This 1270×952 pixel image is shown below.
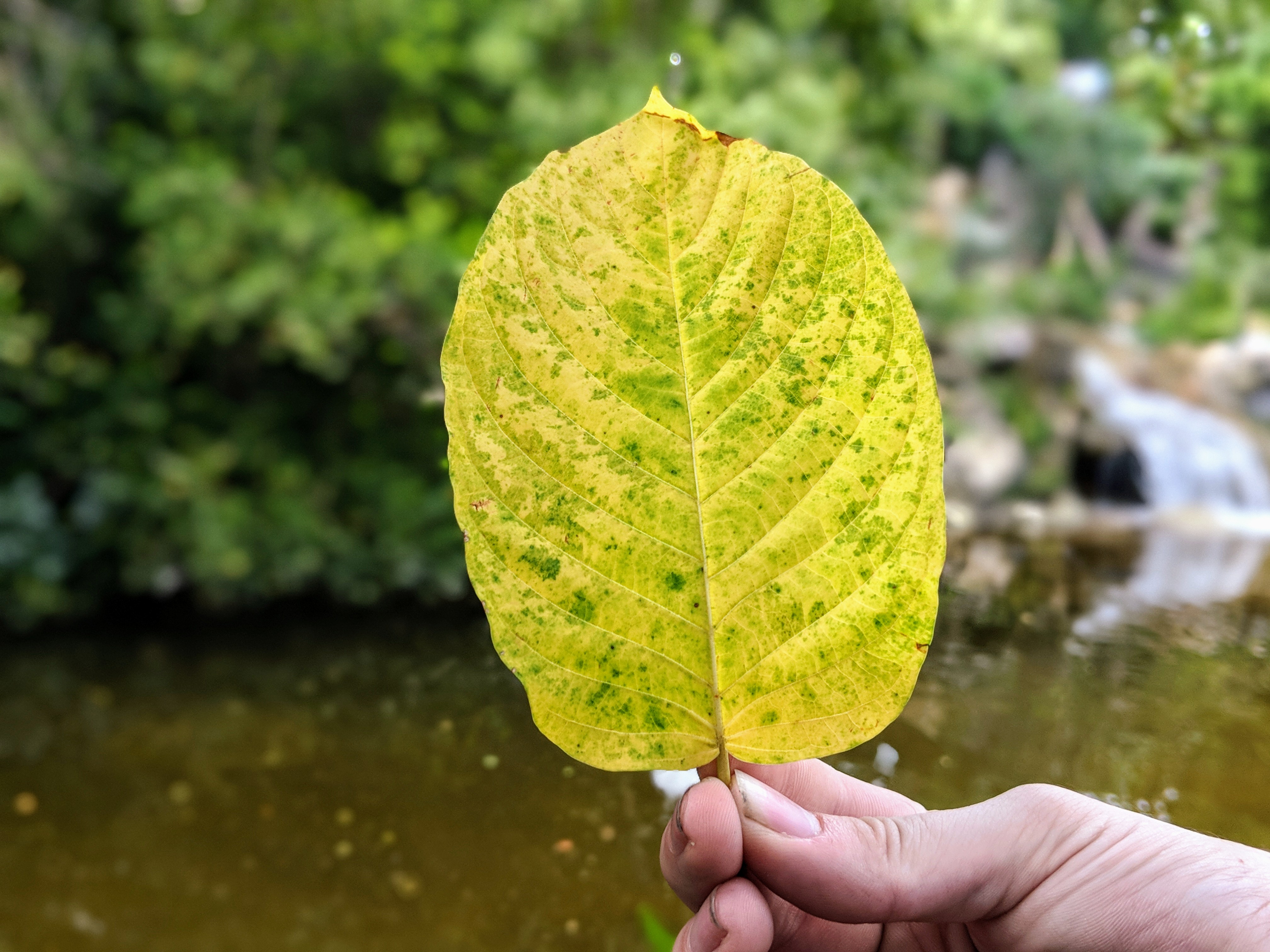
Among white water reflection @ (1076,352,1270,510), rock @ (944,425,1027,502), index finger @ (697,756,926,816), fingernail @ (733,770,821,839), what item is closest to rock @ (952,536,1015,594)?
index finger @ (697,756,926,816)

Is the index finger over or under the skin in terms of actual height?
under

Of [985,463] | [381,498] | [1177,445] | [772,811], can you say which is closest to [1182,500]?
[1177,445]

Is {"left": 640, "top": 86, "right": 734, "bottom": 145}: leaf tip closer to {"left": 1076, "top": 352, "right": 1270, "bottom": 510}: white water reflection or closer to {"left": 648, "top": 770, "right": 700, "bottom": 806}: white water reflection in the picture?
{"left": 648, "top": 770, "right": 700, "bottom": 806}: white water reflection

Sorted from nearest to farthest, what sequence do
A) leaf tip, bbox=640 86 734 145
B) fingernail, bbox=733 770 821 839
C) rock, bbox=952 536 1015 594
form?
leaf tip, bbox=640 86 734 145
fingernail, bbox=733 770 821 839
rock, bbox=952 536 1015 594

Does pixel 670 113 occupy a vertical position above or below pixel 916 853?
above

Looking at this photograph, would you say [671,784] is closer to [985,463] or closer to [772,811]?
[772,811]

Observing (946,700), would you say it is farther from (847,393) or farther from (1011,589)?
(847,393)

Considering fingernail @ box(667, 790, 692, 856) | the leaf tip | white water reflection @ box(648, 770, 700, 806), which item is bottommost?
white water reflection @ box(648, 770, 700, 806)

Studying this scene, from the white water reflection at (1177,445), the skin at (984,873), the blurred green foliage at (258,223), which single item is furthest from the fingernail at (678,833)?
the white water reflection at (1177,445)

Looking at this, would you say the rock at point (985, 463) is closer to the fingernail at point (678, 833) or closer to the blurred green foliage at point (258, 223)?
the blurred green foliage at point (258, 223)
